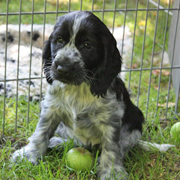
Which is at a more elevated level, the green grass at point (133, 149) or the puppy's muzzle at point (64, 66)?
the puppy's muzzle at point (64, 66)

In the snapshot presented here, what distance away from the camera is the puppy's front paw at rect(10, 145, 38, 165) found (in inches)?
133

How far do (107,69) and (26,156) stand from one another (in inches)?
44.2

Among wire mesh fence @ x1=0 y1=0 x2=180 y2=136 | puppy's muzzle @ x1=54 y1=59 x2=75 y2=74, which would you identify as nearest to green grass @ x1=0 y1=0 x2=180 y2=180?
wire mesh fence @ x1=0 y1=0 x2=180 y2=136

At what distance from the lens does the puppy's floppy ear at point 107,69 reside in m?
3.09

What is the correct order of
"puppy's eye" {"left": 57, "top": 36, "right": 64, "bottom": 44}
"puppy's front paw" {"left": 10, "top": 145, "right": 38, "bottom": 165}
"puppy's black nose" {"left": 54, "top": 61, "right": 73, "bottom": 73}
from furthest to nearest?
"puppy's front paw" {"left": 10, "top": 145, "right": 38, "bottom": 165} < "puppy's eye" {"left": 57, "top": 36, "right": 64, "bottom": 44} < "puppy's black nose" {"left": 54, "top": 61, "right": 73, "bottom": 73}

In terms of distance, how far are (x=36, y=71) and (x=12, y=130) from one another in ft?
4.89

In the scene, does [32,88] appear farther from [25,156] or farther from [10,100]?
[25,156]

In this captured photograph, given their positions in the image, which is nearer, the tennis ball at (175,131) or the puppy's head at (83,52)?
the puppy's head at (83,52)

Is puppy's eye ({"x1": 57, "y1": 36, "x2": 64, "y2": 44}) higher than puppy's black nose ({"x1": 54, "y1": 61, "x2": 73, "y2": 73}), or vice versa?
puppy's eye ({"x1": 57, "y1": 36, "x2": 64, "y2": 44})

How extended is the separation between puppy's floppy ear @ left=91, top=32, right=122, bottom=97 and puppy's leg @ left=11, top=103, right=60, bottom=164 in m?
0.53

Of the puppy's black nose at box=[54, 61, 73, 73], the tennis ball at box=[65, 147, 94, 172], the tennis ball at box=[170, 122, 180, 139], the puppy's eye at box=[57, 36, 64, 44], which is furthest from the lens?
the tennis ball at box=[170, 122, 180, 139]

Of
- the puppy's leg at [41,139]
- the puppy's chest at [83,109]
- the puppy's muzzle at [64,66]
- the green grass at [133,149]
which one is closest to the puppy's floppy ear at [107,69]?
the puppy's chest at [83,109]

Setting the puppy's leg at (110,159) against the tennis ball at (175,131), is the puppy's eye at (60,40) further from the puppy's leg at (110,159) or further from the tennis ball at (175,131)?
the tennis ball at (175,131)

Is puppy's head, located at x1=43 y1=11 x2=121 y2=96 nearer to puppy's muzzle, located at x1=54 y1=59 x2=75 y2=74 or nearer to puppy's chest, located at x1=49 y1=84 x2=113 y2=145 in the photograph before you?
puppy's muzzle, located at x1=54 y1=59 x2=75 y2=74
